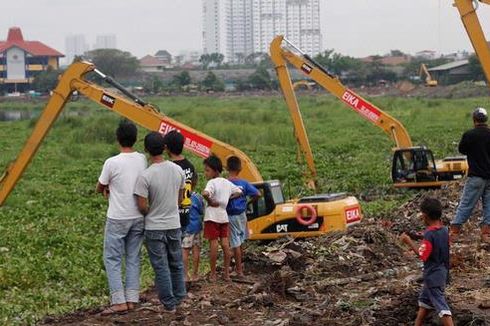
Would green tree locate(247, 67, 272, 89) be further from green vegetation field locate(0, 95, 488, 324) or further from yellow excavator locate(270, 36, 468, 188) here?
yellow excavator locate(270, 36, 468, 188)

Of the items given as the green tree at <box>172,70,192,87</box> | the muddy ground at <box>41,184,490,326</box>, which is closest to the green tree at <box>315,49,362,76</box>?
the green tree at <box>172,70,192,87</box>

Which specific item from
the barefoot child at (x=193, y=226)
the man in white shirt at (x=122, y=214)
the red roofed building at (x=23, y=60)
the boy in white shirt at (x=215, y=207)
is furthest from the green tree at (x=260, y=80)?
the man in white shirt at (x=122, y=214)

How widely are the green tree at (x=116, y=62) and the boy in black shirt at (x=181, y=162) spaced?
110m

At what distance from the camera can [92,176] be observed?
99.1 ft

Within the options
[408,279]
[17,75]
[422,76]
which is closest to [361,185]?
[408,279]

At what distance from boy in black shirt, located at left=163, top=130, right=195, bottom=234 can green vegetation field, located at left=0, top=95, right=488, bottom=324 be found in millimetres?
1390

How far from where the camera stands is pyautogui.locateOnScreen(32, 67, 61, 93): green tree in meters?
109

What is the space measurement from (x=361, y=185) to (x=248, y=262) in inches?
532

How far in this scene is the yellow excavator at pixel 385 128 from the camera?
2342cm

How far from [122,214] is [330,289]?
2529mm

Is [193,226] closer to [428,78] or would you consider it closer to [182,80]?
[428,78]

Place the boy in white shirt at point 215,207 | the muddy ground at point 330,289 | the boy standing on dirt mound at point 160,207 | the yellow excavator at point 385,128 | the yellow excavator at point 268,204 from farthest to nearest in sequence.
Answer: the yellow excavator at point 385,128 → the yellow excavator at point 268,204 → the boy in white shirt at point 215,207 → the boy standing on dirt mound at point 160,207 → the muddy ground at point 330,289

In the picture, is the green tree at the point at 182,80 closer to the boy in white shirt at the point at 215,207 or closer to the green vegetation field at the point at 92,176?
the green vegetation field at the point at 92,176

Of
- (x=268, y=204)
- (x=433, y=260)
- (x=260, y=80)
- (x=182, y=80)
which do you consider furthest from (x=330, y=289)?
(x=182, y=80)
